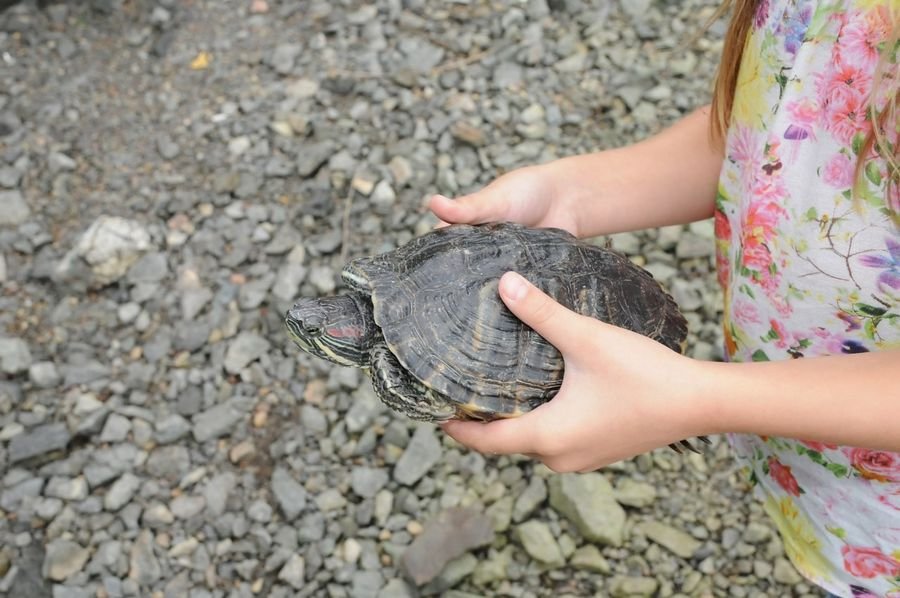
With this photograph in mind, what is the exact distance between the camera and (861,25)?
129 cm

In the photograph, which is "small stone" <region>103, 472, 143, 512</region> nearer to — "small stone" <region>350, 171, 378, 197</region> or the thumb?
"small stone" <region>350, 171, 378, 197</region>

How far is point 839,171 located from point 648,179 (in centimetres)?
48

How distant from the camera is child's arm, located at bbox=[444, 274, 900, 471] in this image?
124 cm

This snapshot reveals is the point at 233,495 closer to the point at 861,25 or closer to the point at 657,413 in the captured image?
the point at 657,413

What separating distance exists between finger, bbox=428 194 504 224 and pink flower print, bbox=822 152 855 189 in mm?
671

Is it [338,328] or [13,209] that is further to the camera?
[13,209]

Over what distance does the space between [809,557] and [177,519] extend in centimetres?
175

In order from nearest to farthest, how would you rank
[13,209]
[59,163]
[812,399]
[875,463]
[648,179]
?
[812,399]
[875,463]
[648,179]
[13,209]
[59,163]

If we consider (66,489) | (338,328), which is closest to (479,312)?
(338,328)

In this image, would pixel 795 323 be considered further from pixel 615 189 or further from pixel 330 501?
pixel 330 501

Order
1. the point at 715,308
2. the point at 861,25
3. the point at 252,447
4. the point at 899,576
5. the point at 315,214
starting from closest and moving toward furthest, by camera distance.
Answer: the point at 861,25 < the point at 899,576 < the point at 252,447 < the point at 715,308 < the point at 315,214

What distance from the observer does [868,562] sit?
60.6 inches

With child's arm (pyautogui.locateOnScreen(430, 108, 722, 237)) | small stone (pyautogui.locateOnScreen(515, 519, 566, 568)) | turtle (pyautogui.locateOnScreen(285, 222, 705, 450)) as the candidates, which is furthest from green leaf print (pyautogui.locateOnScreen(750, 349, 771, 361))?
small stone (pyautogui.locateOnScreen(515, 519, 566, 568))

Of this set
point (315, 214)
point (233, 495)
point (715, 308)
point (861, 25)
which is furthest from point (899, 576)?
point (315, 214)
